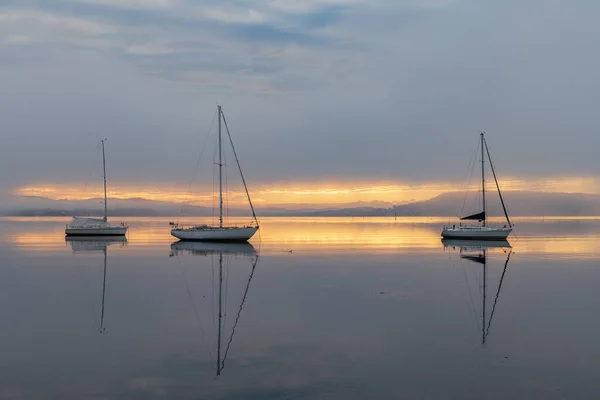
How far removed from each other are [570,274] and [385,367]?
2142 cm

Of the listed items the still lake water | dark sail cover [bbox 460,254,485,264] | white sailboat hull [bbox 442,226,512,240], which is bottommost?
the still lake water

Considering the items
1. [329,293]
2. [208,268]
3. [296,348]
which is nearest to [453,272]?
[329,293]

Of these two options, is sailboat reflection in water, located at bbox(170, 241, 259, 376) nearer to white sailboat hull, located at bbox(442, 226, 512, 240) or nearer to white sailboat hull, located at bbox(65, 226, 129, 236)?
white sailboat hull, located at bbox(65, 226, 129, 236)

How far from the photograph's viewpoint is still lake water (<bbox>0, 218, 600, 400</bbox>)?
33.2 ft

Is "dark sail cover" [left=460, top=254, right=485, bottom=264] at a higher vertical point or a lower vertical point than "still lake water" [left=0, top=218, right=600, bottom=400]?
higher

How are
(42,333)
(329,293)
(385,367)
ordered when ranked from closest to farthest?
1. (385,367)
2. (42,333)
3. (329,293)

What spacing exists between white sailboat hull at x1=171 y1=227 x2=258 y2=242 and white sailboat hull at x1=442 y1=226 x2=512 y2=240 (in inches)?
997

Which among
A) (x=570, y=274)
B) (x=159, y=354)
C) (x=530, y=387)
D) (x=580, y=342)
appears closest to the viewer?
(x=530, y=387)

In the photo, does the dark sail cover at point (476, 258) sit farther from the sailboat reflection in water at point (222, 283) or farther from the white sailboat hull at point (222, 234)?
the white sailboat hull at point (222, 234)

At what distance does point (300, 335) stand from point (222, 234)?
41.2 meters

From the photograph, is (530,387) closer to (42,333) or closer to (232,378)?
(232,378)

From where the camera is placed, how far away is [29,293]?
21.6 metres

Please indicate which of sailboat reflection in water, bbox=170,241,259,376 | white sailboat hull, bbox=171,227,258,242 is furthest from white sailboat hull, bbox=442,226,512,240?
sailboat reflection in water, bbox=170,241,259,376

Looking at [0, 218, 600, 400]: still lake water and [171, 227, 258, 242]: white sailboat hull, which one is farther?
[171, 227, 258, 242]: white sailboat hull
